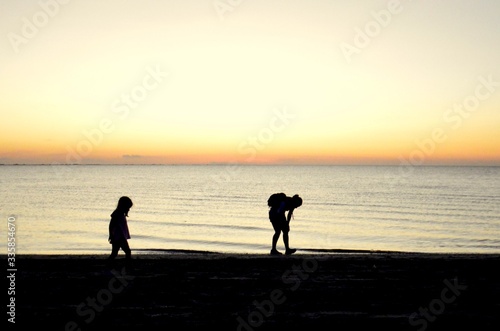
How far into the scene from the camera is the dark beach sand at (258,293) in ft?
25.5

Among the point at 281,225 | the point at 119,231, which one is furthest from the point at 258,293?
the point at 281,225

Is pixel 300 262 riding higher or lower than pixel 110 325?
higher

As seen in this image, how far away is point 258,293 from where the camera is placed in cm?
978

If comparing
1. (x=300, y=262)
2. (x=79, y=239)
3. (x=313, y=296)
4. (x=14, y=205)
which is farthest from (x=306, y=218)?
(x=313, y=296)

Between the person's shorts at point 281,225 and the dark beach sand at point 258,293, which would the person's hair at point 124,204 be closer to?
the dark beach sand at point 258,293

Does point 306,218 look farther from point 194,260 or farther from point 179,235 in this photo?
point 194,260

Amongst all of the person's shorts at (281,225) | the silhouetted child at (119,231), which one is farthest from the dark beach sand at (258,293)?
the person's shorts at (281,225)

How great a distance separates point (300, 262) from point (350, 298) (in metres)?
4.16

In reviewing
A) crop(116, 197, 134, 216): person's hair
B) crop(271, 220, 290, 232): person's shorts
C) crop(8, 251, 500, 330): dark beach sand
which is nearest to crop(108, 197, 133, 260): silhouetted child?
crop(116, 197, 134, 216): person's hair

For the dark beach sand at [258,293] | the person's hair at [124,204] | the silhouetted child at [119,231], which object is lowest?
the dark beach sand at [258,293]

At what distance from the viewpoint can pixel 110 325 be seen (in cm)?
755

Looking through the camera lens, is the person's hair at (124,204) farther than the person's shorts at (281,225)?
No

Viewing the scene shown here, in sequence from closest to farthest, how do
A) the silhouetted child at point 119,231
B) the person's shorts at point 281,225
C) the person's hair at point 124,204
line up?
the person's hair at point 124,204 < the silhouetted child at point 119,231 < the person's shorts at point 281,225

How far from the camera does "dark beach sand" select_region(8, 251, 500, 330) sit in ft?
25.5
